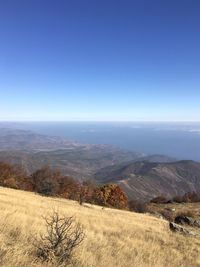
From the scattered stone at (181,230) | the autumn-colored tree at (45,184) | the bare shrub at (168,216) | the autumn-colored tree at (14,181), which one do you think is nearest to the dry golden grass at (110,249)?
the scattered stone at (181,230)

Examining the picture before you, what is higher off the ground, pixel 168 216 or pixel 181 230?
pixel 181 230

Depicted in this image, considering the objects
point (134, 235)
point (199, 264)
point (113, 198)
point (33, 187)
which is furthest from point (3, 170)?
point (199, 264)

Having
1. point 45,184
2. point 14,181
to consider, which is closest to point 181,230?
point 45,184

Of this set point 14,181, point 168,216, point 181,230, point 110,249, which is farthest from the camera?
point 14,181

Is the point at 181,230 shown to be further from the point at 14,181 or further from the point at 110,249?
the point at 14,181

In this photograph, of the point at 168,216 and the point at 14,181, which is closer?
the point at 168,216

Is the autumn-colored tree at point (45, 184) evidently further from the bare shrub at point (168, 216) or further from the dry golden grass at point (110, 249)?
the dry golden grass at point (110, 249)

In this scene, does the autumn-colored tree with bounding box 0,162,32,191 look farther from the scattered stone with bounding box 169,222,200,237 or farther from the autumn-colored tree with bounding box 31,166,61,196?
the scattered stone with bounding box 169,222,200,237

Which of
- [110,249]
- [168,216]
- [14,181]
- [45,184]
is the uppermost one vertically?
[110,249]

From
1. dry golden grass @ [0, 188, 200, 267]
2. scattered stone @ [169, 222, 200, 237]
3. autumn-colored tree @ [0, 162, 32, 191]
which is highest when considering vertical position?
dry golden grass @ [0, 188, 200, 267]

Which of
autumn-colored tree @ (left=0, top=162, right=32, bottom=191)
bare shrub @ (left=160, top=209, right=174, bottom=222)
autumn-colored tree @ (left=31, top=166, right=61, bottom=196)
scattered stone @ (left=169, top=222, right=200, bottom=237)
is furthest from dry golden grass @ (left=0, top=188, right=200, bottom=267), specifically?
autumn-colored tree @ (left=0, top=162, right=32, bottom=191)

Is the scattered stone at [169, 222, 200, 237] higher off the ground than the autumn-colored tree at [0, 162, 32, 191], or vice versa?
the scattered stone at [169, 222, 200, 237]
